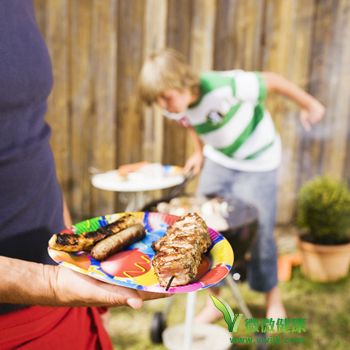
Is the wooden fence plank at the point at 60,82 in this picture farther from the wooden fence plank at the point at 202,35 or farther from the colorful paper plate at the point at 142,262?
the colorful paper plate at the point at 142,262

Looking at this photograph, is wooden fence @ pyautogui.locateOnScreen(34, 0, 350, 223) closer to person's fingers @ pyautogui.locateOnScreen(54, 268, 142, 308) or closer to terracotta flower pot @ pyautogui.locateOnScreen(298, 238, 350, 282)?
terracotta flower pot @ pyautogui.locateOnScreen(298, 238, 350, 282)

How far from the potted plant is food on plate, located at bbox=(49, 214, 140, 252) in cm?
273

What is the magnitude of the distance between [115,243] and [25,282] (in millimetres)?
203

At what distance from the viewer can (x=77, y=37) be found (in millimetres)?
3621

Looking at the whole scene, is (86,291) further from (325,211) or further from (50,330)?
(325,211)

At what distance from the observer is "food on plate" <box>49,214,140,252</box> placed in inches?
38.2

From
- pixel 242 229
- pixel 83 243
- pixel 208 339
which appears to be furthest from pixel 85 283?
pixel 208 339

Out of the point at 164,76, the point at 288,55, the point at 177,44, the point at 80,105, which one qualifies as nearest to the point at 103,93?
the point at 80,105

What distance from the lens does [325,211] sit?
11.7ft

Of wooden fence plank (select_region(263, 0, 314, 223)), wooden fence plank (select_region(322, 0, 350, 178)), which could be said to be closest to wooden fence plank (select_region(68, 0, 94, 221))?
wooden fence plank (select_region(263, 0, 314, 223))

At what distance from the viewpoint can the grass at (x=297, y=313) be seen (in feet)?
9.82

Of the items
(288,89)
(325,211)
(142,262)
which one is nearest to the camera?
(142,262)

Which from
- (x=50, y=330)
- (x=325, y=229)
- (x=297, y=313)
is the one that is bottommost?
(x=297, y=313)

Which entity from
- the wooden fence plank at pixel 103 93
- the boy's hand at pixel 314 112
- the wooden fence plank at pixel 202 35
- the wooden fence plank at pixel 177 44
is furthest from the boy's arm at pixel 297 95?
the wooden fence plank at pixel 103 93
